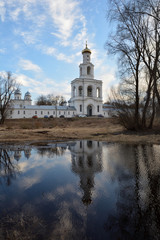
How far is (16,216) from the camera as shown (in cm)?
302

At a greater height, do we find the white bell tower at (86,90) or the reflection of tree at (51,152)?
the white bell tower at (86,90)

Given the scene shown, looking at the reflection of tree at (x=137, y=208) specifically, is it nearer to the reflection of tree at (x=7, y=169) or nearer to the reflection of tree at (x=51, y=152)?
the reflection of tree at (x=7, y=169)

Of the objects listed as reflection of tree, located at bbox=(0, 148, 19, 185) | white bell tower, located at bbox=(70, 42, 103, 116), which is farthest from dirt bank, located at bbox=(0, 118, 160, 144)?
white bell tower, located at bbox=(70, 42, 103, 116)

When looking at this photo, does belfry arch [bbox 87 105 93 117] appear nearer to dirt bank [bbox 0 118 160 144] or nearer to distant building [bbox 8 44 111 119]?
distant building [bbox 8 44 111 119]

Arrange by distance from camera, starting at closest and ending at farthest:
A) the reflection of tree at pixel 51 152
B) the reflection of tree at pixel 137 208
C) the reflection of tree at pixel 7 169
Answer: the reflection of tree at pixel 137 208
the reflection of tree at pixel 7 169
the reflection of tree at pixel 51 152

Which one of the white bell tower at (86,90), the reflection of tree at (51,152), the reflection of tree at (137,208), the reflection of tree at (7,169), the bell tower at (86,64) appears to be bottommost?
the reflection of tree at (137,208)

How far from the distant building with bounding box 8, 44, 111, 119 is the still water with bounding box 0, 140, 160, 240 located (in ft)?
189

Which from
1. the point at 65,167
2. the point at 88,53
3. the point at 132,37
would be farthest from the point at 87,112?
the point at 65,167

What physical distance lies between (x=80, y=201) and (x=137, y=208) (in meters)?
1.16

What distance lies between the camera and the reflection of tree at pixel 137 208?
2.57 meters

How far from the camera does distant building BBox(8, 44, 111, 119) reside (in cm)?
6331

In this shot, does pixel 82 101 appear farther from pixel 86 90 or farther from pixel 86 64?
pixel 86 64

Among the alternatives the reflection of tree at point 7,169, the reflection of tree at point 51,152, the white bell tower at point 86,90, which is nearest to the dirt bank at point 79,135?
the reflection of tree at point 51,152

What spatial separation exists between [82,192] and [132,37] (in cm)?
1697
